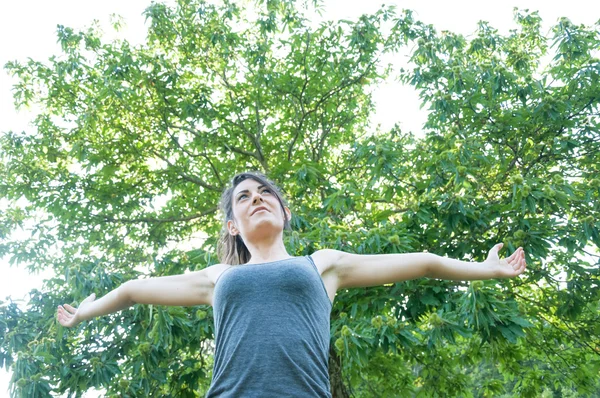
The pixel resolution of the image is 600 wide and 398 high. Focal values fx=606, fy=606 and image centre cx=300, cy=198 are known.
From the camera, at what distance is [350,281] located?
2275 millimetres

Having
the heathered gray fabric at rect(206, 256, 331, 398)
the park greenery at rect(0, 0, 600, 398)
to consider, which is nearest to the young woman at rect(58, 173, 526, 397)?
the heathered gray fabric at rect(206, 256, 331, 398)

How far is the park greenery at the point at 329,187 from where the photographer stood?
16.5ft

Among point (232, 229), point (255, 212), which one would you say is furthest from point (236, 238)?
point (255, 212)

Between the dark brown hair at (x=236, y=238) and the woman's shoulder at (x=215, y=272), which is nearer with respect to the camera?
the woman's shoulder at (x=215, y=272)

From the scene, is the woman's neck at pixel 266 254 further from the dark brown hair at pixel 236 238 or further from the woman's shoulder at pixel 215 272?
the dark brown hair at pixel 236 238

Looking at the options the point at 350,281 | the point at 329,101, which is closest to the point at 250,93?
the point at 329,101

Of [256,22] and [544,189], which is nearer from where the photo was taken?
[544,189]

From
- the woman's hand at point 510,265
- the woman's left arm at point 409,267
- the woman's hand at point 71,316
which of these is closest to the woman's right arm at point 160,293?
the woman's hand at point 71,316

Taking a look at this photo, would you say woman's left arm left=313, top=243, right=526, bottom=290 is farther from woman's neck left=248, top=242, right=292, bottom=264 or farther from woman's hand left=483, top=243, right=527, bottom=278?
woman's neck left=248, top=242, right=292, bottom=264

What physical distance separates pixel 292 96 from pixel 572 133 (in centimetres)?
353

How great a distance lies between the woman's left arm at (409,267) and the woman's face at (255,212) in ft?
0.67

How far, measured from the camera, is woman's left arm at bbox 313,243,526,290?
7.13 feet

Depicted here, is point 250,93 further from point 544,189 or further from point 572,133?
point 544,189

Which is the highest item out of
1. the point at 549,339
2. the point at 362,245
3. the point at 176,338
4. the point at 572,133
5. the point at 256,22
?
the point at 256,22
